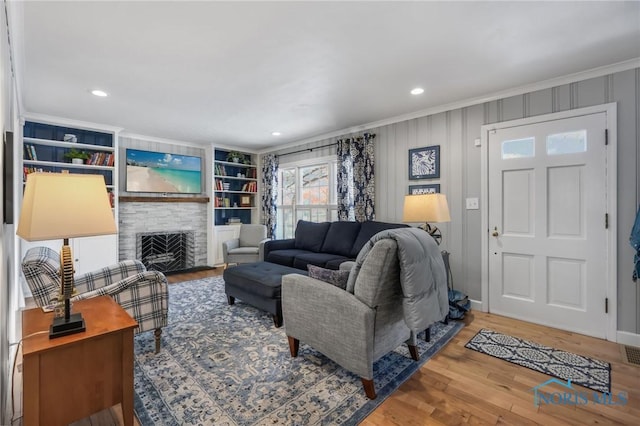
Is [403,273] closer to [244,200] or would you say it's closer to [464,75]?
[464,75]

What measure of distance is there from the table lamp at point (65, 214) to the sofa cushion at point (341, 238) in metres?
3.02

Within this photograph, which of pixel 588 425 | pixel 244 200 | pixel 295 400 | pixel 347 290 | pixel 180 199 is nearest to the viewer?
pixel 588 425

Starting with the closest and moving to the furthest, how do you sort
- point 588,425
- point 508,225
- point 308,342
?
point 588,425, point 308,342, point 508,225

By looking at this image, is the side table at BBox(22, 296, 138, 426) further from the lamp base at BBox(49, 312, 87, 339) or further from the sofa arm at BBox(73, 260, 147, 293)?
the sofa arm at BBox(73, 260, 147, 293)

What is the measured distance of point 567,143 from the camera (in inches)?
111

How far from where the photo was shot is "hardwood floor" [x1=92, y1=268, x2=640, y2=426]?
1.66 metres

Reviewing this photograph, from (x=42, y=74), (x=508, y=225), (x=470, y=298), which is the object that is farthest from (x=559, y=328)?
(x=42, y=74)

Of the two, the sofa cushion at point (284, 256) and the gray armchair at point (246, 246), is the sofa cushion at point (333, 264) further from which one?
the gray armchair at point (246, 246)

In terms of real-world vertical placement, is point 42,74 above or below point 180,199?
above

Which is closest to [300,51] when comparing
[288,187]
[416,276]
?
A: [416,276]

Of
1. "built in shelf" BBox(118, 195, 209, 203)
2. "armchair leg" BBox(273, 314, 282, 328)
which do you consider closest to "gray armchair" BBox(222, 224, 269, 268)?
"built in shelf" BBox(118, 195, 209, 203)

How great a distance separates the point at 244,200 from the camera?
639cm

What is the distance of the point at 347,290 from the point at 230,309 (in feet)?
6.31

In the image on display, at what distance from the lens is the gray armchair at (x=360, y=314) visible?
177 centimetres
